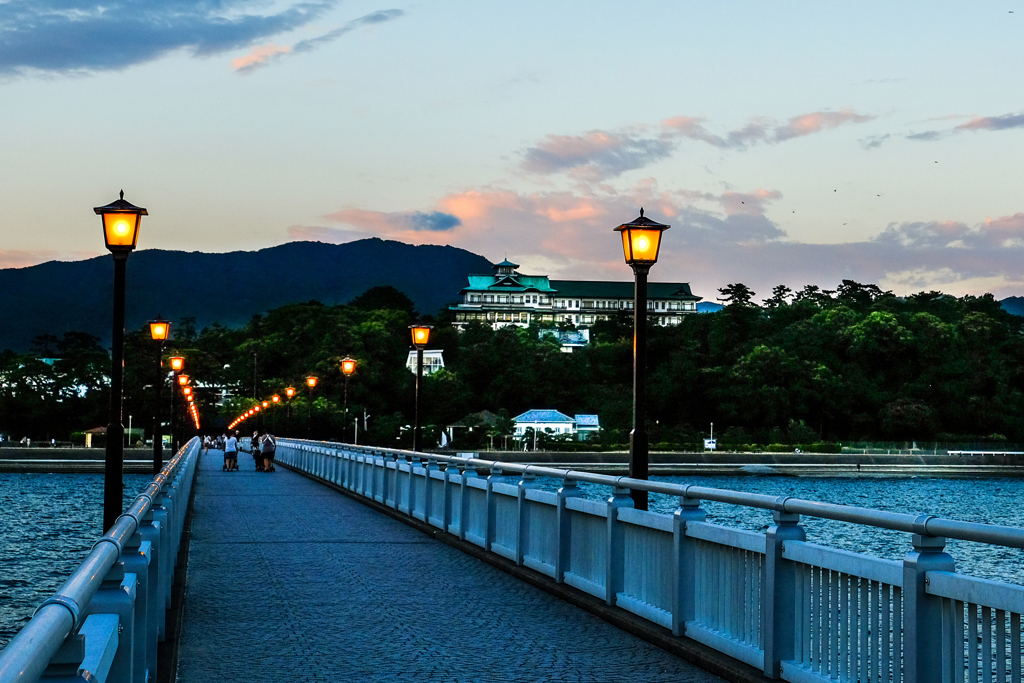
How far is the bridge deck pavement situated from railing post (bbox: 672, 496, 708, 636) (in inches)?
12.6

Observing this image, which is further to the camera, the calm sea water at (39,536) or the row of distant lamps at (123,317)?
the calm sea water at (39,536)

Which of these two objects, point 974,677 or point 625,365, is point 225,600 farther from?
point 625,365

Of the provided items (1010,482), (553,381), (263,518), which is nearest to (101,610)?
(263,518)

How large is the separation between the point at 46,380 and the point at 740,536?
166331mm

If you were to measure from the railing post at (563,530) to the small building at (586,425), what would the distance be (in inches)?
4576

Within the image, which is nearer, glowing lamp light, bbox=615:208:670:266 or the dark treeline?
glowing lamp light, bbox=615:208:670:266

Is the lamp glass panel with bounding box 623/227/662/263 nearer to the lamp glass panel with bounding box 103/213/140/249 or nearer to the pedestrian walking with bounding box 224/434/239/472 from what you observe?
the lamp glass panel with bounding box 103/213/140/249

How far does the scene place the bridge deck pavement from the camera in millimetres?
8609

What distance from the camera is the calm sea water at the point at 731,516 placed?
27.4 meters

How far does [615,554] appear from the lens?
11086mm

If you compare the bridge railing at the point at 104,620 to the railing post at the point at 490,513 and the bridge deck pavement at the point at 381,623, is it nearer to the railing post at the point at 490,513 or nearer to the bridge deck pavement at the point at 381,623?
the bridge deck pavement at the point at 381,623

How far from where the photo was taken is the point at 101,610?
16.3ft

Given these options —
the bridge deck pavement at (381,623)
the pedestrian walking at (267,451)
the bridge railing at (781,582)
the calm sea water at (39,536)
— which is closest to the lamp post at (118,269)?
the bridge deck pavement at (381,623)

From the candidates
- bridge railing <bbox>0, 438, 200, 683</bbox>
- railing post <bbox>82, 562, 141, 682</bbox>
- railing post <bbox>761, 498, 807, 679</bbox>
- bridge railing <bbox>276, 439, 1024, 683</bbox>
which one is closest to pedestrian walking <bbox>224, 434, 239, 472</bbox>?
bridge railing <bbox>276, 439, 1024, 683</bbox>
